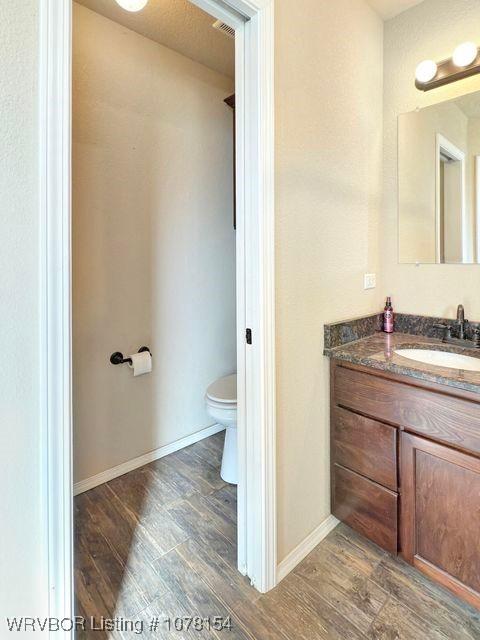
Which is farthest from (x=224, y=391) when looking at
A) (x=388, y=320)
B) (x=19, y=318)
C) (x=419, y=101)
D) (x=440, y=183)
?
(x=419, y=101)

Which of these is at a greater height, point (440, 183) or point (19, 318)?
point (440, 183)

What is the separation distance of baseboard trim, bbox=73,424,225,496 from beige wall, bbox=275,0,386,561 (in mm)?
1102

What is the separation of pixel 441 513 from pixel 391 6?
2347 mm

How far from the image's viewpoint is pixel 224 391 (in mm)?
2139

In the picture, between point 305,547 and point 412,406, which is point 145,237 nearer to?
point 412,406

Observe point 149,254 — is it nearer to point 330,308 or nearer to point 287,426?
point 330,308

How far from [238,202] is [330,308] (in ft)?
2.11

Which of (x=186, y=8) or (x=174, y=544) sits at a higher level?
(x=186, y=8)

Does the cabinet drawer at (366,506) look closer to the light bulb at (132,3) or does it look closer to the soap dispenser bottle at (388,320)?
the soap dispenser bottle at (388,320)

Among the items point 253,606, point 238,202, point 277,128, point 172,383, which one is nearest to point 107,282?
point 172,383

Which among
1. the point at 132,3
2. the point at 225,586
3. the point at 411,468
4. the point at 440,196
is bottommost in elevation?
the point at 225,586

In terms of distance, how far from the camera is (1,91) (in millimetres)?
724

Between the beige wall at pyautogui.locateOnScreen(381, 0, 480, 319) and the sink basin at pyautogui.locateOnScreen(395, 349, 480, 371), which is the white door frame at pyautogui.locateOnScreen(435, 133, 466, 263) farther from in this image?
the sink basin at pyautogui.locateOnScreen(395, 349, 480, 371)

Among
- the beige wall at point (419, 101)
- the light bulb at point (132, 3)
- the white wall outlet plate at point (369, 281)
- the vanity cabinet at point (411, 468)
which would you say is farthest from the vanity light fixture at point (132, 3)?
the vanity cabinet at point (411, 468)
